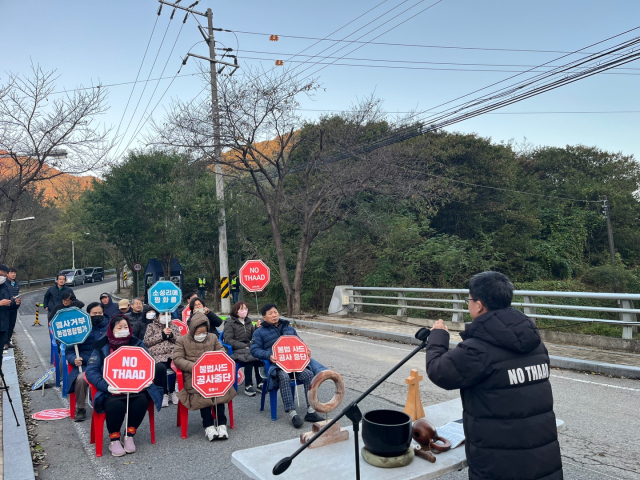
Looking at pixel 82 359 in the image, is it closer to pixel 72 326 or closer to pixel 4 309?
pixel 72 326

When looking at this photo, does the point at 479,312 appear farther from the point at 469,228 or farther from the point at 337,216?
the point at 469,228

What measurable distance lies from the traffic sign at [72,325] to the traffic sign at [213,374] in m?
2.25

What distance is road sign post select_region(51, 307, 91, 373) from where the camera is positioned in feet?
21.9

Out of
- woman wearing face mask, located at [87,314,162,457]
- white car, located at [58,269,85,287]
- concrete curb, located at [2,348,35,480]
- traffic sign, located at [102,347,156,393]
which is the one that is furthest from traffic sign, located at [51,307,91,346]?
white car, located at [58,269,85,287]

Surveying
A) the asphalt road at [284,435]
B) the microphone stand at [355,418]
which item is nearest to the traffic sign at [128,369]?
the asphalt road at [284,435]

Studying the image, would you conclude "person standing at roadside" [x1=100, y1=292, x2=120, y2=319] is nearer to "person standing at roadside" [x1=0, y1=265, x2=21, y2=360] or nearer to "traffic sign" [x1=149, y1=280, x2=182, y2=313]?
"traffic sign" [x1=149, y1=280, x2=182, y2=313]

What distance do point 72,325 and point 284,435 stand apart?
342cm

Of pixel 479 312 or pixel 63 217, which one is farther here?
pixel 63 217

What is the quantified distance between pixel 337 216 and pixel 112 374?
12778mm

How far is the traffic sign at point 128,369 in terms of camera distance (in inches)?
202

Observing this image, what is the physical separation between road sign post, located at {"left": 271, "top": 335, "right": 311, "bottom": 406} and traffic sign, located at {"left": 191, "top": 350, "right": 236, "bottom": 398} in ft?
2.27

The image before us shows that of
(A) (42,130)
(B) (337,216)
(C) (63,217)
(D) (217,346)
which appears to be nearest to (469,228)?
(B) (337,216)

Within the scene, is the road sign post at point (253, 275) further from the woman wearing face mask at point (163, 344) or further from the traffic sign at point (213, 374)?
the traffic sign at point (213, 374)

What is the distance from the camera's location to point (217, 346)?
6129 millimetres
